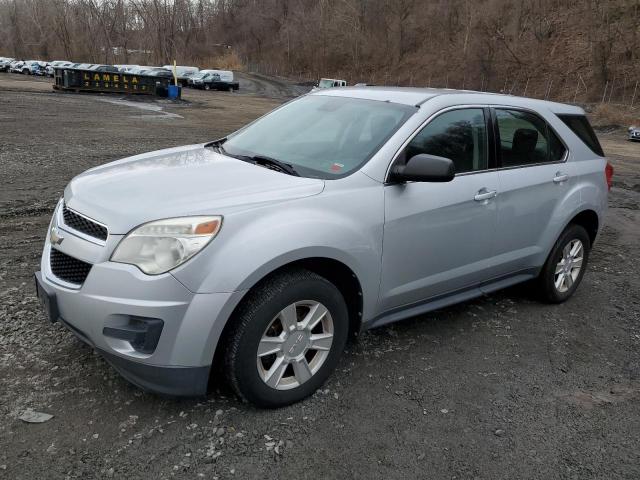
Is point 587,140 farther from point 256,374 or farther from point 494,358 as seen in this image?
point 256,374

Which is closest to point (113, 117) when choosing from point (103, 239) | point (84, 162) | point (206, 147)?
point (84, 162)

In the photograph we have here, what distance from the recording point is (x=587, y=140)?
4898mm

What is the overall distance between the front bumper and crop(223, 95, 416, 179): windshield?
112cm

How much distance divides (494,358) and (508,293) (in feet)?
4.50

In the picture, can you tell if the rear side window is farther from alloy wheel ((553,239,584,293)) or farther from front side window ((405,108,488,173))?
front side window ((405,108,488,173))

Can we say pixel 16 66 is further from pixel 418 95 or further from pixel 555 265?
pixel 555 265

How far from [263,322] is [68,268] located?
1.06m

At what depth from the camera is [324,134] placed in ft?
12.4

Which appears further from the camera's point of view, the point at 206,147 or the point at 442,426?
the point at 206,147

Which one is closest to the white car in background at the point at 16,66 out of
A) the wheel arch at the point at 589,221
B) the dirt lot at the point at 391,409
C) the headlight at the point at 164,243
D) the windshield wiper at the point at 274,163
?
the dirt lot at the point at 391,409

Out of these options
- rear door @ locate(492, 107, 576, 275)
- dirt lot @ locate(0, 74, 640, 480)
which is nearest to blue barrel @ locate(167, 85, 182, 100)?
dirt lot @ locate(0, 74, 640, 480)

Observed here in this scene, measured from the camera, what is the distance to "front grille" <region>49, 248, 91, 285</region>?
2.78m

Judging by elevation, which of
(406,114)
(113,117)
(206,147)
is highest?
(406,114)

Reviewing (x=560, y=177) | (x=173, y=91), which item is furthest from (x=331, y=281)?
(x=173, y=91)
